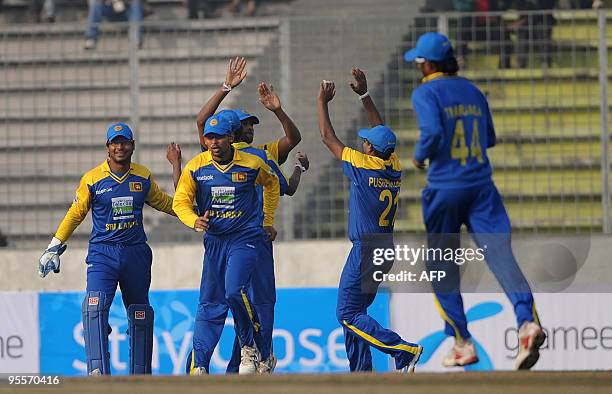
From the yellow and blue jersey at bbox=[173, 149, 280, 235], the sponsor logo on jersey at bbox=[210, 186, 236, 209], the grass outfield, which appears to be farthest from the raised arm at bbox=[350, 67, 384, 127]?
the grass outfield

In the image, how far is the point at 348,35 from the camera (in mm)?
16141

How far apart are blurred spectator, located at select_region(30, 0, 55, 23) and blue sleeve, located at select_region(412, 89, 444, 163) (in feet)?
37.6

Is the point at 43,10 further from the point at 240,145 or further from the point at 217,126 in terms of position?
the point at 217,126

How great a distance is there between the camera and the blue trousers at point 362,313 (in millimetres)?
12000

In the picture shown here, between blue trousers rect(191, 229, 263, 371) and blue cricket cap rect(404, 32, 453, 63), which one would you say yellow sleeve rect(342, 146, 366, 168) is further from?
blue cricket cap rect(404, 32, 453, 63)

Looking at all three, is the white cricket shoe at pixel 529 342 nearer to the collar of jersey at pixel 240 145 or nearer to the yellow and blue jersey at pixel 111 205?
the collar of jersey at pixel 240 145

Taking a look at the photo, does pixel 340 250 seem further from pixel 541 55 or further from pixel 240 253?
pixel 240 253

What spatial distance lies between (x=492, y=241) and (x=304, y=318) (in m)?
5.82

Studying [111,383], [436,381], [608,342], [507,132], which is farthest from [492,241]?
[507,132]

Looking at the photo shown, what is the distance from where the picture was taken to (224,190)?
11.6 metres

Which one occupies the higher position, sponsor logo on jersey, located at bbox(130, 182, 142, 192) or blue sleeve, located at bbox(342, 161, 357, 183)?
blue sleeve, located at bbox(342, 161, 357, 183)

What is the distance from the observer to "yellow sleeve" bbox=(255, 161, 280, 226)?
11.9 meters

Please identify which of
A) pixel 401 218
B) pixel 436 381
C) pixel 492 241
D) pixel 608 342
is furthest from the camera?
pixel 401 218

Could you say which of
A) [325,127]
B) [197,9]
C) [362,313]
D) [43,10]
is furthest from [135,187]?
[43,10]
